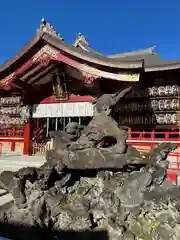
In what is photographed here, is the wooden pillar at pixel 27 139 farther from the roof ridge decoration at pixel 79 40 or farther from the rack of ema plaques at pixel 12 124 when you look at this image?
the roof ridge decoration at pixel 79 40

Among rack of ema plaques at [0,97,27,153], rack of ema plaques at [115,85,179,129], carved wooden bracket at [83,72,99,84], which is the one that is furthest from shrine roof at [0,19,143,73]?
rack of ema plaques at [0,97,27,153]

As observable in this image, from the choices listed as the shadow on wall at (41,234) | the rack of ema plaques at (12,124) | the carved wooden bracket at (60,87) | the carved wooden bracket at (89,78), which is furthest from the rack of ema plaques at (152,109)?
the shadow on wall at (41,234)

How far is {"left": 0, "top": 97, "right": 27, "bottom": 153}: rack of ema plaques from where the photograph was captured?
11.9 m

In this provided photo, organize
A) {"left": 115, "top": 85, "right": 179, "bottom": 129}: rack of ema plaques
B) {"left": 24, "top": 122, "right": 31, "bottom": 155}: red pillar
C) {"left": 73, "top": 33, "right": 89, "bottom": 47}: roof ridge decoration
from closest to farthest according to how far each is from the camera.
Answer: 1. {"left": 115, "top": 85, "right": 179, "bottom": 129}: rack of ema plaques
2. {"left": 24, "top": 122, "right": 31, "bottom": 155}: red pillar
3. {"left": 73, "top": 33, "right": 89, "bottom": 47}: roof ridge decoration

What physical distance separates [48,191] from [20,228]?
2.53 ft

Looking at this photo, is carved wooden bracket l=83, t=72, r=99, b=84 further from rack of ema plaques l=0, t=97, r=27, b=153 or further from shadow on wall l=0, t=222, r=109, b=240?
shadow on wall l=0, t=222, r=109, b=240

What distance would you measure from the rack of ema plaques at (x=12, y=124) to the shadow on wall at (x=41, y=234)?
26.5 ft

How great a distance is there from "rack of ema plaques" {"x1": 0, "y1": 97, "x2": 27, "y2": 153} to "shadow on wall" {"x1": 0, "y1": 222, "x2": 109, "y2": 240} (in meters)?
8.06

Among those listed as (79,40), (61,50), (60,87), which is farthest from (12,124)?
(79,40)

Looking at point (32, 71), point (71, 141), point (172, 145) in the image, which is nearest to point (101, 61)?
point (32, 71)

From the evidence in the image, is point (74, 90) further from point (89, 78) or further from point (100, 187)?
point (100, 187)

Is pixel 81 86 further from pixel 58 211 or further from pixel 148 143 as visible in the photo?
pixel 58 211

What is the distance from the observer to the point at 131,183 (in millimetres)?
3889

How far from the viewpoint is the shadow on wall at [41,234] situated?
3.73 meters
